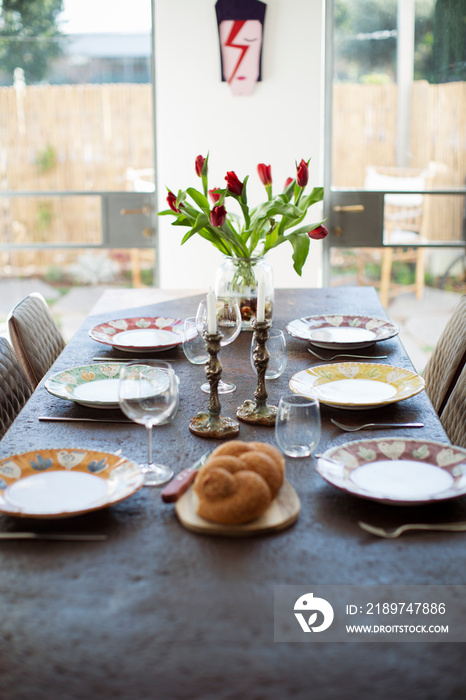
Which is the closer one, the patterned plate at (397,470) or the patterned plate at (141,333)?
the patterned plate at (397,470)

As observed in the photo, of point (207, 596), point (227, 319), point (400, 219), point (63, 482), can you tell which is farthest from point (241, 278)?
point (400, 219)

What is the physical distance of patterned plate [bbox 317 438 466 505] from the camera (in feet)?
3.63

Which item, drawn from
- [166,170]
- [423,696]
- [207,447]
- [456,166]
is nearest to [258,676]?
[423,696]

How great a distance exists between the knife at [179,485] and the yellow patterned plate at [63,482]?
0.04 metres

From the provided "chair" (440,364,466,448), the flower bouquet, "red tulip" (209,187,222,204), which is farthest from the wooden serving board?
"red tulip" (209,187,222,204)

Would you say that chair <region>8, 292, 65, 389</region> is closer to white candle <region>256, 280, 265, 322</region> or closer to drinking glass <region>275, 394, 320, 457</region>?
white candle <region>256, 280, 265, 322</region>

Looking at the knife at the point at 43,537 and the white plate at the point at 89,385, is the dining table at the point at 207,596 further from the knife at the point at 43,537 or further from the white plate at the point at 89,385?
the white plate at the point at 89,385

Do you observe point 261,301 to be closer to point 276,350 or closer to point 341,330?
point 276,350

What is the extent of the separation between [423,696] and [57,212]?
134 inches

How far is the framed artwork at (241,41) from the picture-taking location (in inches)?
133

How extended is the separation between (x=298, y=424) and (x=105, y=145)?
9.51ft

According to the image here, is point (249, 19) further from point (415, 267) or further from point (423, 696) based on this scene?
point (423, 696)

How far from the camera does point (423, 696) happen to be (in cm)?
76

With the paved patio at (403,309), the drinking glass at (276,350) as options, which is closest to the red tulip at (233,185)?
the drinking glass at (276,350)
